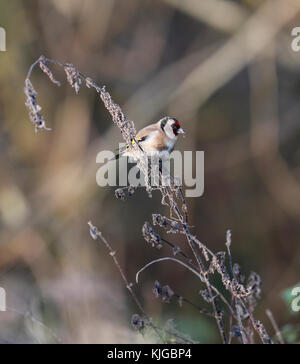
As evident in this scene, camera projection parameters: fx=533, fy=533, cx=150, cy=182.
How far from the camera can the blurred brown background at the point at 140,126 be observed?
5.64 meters

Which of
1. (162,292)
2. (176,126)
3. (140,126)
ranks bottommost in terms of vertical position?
(162,292)

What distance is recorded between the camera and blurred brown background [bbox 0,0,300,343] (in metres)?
5.64

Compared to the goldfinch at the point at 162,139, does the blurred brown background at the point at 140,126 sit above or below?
above

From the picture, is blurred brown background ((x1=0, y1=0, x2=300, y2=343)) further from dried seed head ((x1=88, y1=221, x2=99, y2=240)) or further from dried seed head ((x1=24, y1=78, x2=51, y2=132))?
dried seed head ((x1=24, y1=78, x2=51, y2=132))

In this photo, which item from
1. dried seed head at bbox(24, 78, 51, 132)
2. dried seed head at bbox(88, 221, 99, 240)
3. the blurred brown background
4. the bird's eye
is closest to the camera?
dried seed head at bbox(24, 78, 51, 132)

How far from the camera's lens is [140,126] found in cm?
559

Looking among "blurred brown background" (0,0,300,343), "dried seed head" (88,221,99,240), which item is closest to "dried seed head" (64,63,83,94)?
"dried seed head" (88,221,99,240)

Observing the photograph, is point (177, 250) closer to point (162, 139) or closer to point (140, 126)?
point (162, 139)

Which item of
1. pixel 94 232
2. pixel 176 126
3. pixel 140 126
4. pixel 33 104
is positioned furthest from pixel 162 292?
pixel 140 126

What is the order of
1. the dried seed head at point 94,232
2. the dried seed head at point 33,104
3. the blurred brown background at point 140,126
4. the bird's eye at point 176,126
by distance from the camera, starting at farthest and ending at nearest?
the blurred brown background at point 140,126 → the bird's eye at point 176,126 → the dried seed head at point 94,232 → the dried seed head at point 33,104

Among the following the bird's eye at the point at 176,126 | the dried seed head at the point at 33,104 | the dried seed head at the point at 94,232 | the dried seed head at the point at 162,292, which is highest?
the bird's eye at the point at 176,126

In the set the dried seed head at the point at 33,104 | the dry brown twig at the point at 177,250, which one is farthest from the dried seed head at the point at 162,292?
the dried seed head at the point at 33,104

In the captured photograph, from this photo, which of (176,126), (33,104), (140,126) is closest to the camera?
(33,104)

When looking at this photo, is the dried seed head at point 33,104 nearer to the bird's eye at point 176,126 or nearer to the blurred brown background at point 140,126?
the bird's eye at point 176,126
